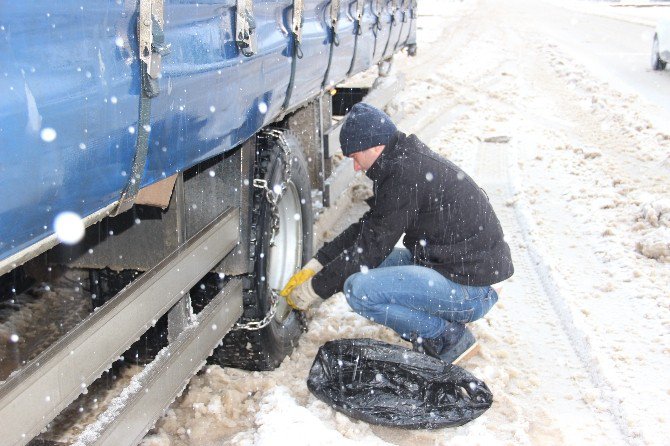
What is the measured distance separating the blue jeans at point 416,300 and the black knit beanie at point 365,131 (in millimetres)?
681

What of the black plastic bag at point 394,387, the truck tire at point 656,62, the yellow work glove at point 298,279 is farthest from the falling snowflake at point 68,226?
the truck tire at point 656,62

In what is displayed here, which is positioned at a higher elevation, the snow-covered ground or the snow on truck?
the snow on truck

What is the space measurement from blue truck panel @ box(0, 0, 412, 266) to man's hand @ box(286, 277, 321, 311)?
1027 mm

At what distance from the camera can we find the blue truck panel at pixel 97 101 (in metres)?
1.53

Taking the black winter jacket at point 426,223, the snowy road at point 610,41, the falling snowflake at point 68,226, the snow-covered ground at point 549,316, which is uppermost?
the falling snowflake at point 68,226

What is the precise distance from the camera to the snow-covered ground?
333cm

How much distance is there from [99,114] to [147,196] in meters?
0.84

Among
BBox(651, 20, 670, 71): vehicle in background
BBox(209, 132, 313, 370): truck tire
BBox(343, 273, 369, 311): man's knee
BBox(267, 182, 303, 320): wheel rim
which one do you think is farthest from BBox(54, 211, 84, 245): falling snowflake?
BBox(651, 20, 670, 71): vehicle in background

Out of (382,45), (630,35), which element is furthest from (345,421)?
(630,35)

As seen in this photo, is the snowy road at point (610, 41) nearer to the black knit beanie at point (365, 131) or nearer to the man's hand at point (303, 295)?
the black knit beanie at point (365, 131)

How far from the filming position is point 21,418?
1.71 metres

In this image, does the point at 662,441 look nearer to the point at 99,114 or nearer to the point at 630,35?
the point at 99,114

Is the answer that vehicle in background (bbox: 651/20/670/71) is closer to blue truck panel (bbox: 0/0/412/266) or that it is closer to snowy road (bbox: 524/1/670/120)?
snowy road (bbox: 524/1/670/120)

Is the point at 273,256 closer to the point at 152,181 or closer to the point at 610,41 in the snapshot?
the point at 152,181
